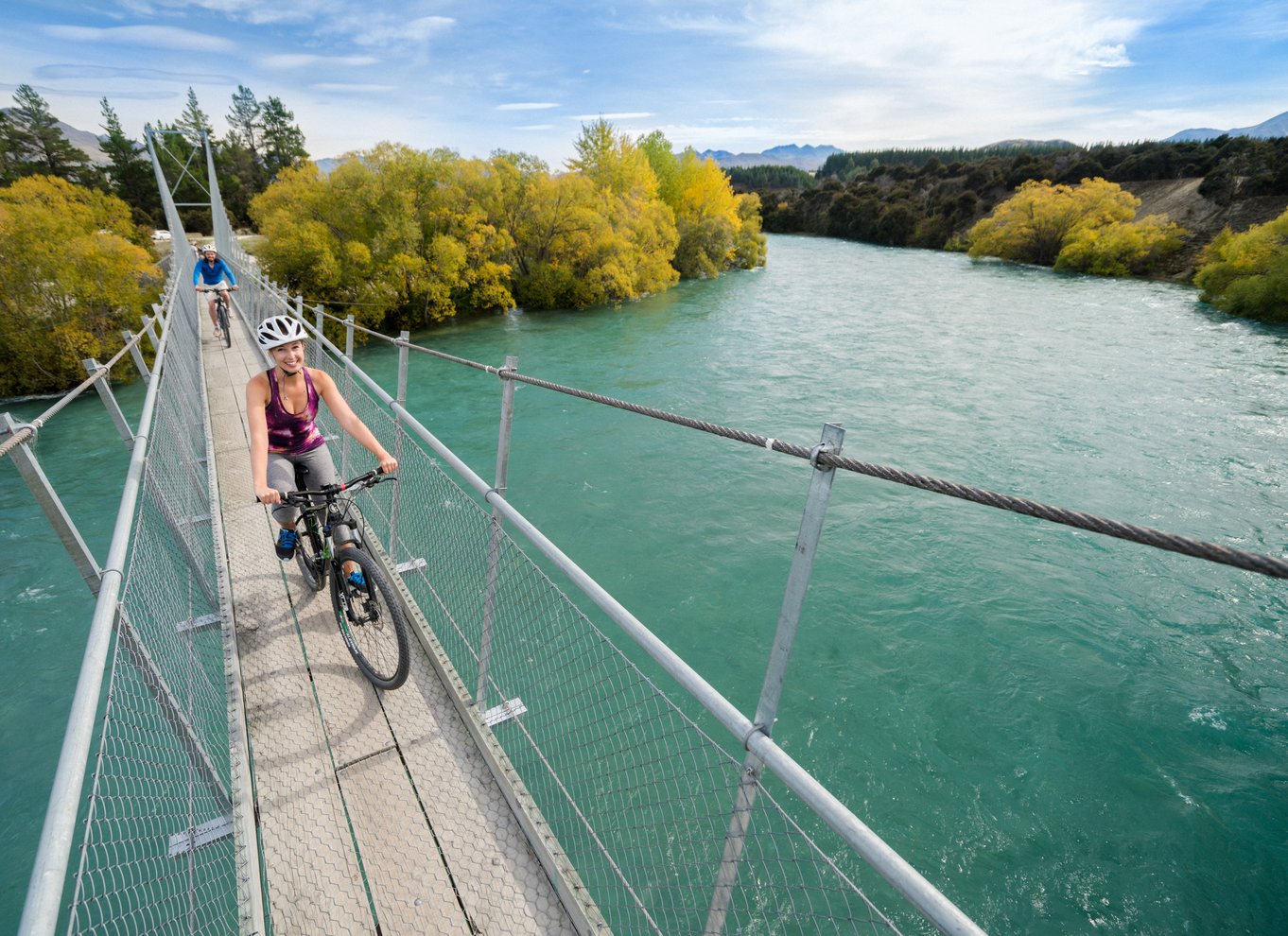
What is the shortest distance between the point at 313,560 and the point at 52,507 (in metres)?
2.02

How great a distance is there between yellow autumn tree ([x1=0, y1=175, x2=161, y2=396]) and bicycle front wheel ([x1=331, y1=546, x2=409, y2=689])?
82.9 ft

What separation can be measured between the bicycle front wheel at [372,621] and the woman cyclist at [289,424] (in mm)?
95

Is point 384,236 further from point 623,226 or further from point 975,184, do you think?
point 975,184

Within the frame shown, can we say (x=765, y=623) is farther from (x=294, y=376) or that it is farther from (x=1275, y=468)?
(x=1275, y=468)

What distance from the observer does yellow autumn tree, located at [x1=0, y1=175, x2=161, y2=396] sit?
20953 millimetres

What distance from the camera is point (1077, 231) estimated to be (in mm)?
44031

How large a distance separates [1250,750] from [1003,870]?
386 centimetres

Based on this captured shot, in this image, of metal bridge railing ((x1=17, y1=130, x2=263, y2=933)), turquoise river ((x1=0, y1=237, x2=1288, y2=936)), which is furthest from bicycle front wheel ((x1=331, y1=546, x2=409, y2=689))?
turquoise river ((x1=0, y1=237, x2=1288, y2=936))

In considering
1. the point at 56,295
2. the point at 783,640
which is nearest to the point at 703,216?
the point at 56,295

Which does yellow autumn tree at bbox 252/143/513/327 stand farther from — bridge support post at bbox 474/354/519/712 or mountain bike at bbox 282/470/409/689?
bridge support post at bbox 474/354/519/712

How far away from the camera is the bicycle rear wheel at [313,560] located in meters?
3.76

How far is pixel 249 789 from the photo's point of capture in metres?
2.78

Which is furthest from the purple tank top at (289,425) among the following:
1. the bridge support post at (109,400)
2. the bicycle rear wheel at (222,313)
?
the bicycle rear wheel at (222,313)

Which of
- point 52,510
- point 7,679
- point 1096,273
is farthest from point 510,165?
point 1096,273
